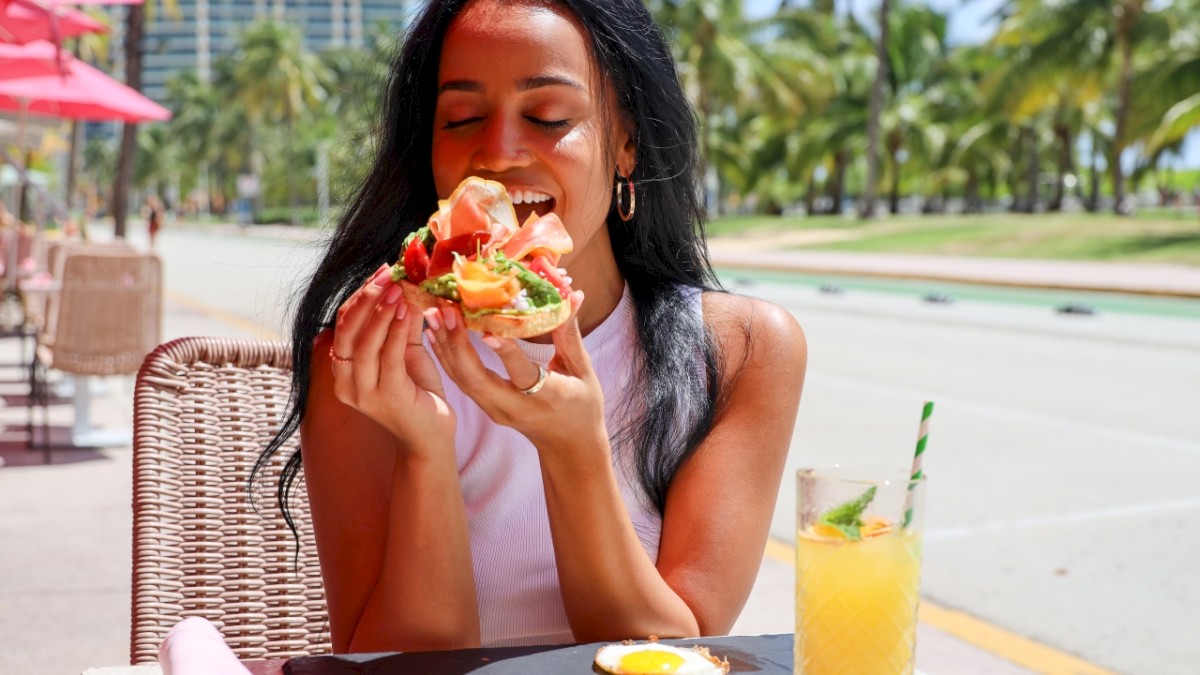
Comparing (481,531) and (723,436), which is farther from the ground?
(723,436)

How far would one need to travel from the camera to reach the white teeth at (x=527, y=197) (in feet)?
6.30

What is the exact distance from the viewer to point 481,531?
6.73ft

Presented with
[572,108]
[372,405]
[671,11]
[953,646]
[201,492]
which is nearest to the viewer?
[372,405]

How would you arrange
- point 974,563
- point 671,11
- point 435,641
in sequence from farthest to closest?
point 671,11 → point 974,563 → point 435,641

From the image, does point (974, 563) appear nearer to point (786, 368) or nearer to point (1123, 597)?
point (1123, 597)

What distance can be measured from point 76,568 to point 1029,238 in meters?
26.5

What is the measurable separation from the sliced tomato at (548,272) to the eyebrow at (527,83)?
362 millimetres

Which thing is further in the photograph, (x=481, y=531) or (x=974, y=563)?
(x=974, y=563)

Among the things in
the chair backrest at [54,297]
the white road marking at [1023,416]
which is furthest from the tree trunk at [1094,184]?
the chair backrest at [54,297]

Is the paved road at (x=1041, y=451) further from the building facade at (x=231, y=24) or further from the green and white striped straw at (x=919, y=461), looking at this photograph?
the building facade at (x=231, y=24)

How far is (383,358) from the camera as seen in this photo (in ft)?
5.41

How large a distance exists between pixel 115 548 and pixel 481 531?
3741 millimetres

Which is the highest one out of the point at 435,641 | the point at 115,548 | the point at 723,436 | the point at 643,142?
the point at 643,142

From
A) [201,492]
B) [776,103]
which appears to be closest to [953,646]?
[201,492]
